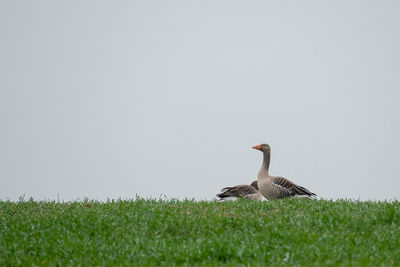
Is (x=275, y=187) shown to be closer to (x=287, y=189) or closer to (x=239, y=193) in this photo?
(x=287, y=189)

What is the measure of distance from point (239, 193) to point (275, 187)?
1.28m

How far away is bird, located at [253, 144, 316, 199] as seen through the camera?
17500mm

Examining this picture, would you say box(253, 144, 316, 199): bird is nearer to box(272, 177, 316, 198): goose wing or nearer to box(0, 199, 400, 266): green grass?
box(272, 177, 316, 198): goose wing

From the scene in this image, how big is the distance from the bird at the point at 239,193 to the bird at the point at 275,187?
1.48 feet

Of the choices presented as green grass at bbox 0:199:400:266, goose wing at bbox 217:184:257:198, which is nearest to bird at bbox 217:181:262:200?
goose wing at bbox 217:184:257:198

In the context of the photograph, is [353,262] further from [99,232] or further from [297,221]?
[99,232]

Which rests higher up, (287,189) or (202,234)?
(287,189)

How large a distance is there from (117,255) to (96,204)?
495 cm

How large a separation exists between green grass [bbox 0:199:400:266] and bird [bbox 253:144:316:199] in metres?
2.45

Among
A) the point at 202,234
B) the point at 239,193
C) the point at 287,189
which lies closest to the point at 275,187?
the point at 287,189

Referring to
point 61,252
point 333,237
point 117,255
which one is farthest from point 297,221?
point 61,252

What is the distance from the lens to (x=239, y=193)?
60.6 ft

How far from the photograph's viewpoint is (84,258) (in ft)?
34.8

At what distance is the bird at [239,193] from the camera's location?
18297 mm
